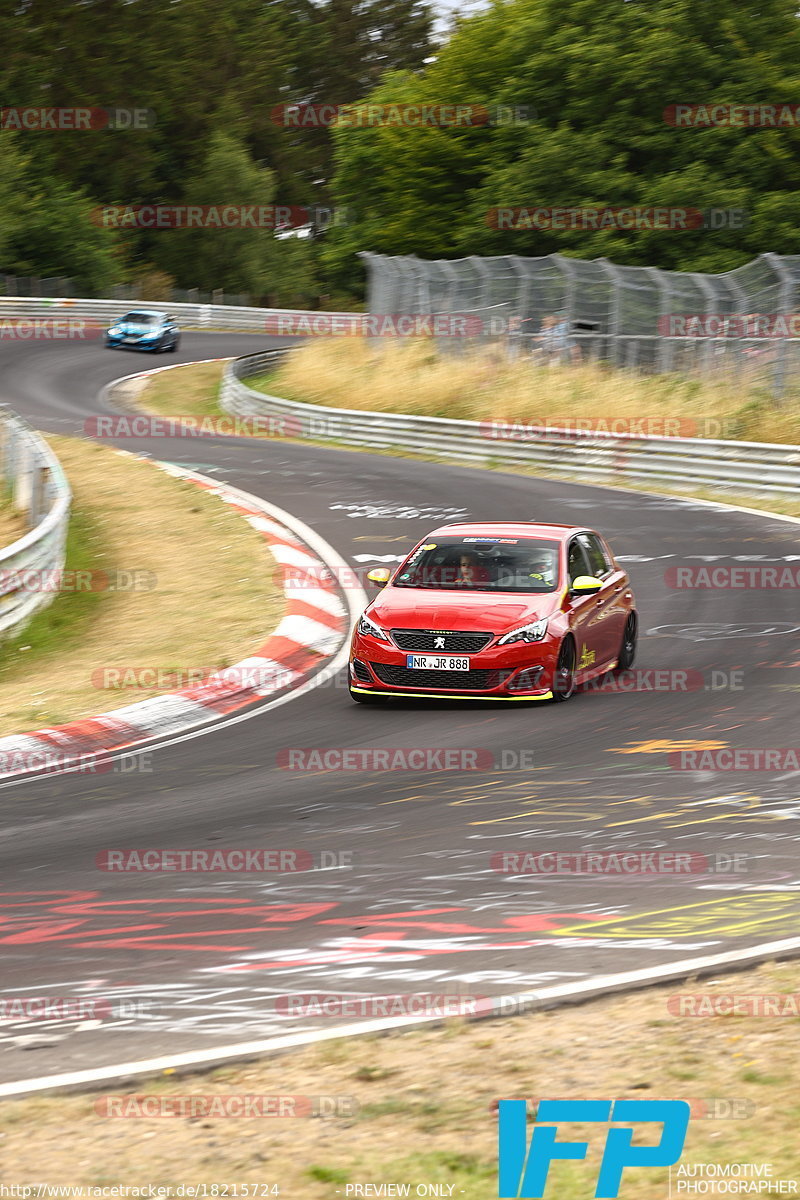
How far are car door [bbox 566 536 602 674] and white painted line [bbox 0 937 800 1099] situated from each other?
6268 mm

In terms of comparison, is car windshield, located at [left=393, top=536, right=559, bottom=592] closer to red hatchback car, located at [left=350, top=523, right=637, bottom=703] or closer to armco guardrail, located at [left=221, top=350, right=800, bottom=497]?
red hatchback car, located at [left=350, top=523, right=637, bottom=703]

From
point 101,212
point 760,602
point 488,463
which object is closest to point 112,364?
point 488,463

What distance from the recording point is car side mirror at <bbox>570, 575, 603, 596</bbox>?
12.5 meters

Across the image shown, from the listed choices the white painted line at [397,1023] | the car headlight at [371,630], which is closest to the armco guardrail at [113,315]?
the car headlight at [371,630]

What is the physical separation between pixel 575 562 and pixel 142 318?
4096 cm

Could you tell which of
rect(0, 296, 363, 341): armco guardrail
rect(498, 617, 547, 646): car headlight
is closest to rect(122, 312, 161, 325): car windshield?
rect(0, 296, 363, 341): armco guardrail

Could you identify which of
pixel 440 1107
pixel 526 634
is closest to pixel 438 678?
pixel 526 634

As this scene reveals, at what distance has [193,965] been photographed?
20.5 ft

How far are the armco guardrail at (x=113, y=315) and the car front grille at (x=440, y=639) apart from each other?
43.8 m

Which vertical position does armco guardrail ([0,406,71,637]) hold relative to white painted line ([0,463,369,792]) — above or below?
above

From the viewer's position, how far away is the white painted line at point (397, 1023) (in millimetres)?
4996

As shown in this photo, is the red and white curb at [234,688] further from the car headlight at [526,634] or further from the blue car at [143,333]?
the blue car at [143,333]

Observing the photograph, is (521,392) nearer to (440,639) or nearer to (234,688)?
(234,688)

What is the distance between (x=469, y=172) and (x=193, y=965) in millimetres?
46741
